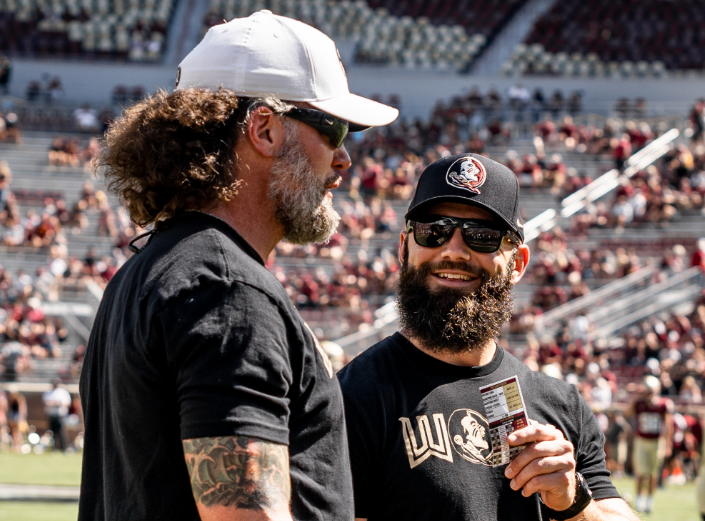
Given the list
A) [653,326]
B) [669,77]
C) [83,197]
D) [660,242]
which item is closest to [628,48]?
[669,77]

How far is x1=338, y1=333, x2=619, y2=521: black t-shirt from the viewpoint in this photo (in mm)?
2572

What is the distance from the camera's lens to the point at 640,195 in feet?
73.6

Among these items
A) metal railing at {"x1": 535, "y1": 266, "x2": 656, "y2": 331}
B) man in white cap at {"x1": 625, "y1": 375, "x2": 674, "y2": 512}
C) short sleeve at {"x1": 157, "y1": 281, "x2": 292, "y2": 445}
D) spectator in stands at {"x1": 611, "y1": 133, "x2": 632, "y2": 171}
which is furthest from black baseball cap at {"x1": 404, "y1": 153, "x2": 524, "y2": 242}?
spectator in stands at {"x1": 611, "y1": 133, "x2": 632, "y2": 171}

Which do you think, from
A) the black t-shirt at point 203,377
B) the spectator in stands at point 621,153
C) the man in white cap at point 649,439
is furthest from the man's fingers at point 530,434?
the spectator in stands at point 621,153

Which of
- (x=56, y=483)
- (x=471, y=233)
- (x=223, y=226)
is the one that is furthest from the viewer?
(x=56, y=483)

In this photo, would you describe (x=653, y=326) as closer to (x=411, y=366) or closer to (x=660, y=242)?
(x=660, y=242)

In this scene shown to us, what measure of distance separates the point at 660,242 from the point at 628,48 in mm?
A: 12894

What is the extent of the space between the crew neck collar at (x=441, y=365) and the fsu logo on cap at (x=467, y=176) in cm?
50

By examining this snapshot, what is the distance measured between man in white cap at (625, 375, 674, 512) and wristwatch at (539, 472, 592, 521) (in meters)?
9.59

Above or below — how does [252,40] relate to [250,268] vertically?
above

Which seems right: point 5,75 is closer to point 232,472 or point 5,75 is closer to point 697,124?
point 697,124

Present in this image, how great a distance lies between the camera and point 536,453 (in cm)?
246

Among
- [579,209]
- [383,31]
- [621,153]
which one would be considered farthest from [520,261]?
[383,31]

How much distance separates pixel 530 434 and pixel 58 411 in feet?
51.6
